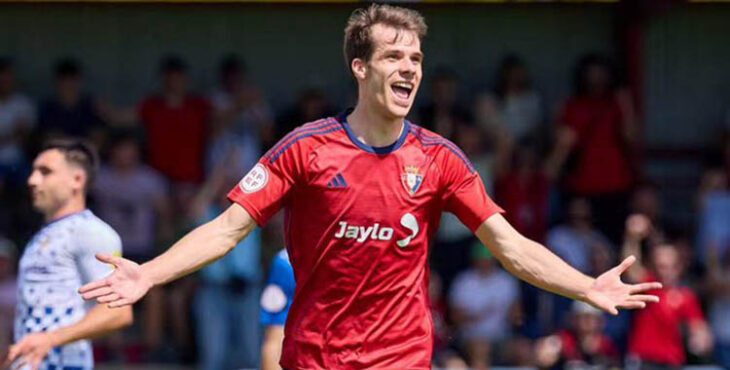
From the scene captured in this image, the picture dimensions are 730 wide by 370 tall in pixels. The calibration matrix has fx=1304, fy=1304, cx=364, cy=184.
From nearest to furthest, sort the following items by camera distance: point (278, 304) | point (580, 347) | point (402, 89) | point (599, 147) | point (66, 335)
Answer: point (402, 89), point (66, 335), point (278, 304), point (580, 347), point (599, 147)

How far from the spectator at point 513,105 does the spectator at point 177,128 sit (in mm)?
2690

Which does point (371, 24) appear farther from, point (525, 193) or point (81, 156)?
point (525, 193)

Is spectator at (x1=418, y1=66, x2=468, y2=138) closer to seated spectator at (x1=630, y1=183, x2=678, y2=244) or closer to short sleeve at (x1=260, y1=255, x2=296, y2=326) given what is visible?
seated spectator at (x1=630, y1=183, x2=678, y2=244)

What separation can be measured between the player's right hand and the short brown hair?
1274 mm

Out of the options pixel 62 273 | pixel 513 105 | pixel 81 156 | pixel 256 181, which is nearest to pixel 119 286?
pixel 256 181

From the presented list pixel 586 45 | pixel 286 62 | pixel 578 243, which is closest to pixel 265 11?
pixel 286 62

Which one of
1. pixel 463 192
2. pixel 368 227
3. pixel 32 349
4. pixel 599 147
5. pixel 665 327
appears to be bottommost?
pixel 665 327

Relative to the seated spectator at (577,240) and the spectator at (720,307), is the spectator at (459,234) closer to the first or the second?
the seated spectator at (577,240)

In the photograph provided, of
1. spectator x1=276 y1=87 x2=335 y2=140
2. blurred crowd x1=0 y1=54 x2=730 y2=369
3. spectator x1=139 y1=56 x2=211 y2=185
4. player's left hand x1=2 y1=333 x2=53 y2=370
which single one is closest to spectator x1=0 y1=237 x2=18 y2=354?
blurred crowd x1=0 y1=54 x2=730 y2=369

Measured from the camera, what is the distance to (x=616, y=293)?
525 cm

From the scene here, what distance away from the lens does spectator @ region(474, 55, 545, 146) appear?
12.7 metres

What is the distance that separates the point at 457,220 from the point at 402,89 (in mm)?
6879

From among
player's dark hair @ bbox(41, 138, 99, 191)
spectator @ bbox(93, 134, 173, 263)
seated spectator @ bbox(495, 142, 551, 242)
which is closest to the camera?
player's dark hair @ bbox(41, 138, 99, 191)

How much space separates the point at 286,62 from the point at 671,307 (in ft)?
16.8
